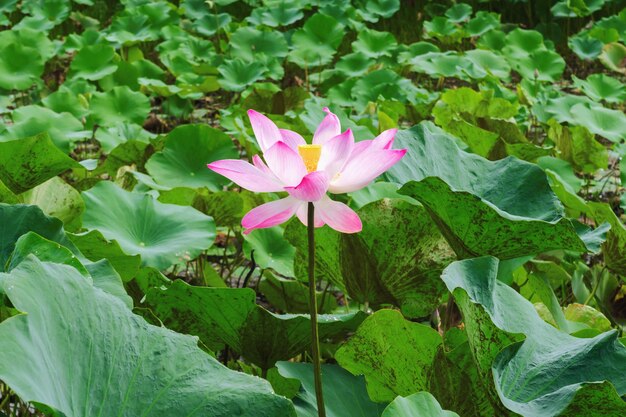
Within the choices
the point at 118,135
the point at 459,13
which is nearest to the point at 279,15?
the point at 459,13

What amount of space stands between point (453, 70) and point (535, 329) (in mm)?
2073

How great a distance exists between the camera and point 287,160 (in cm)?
77

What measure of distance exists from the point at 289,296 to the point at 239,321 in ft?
1.80

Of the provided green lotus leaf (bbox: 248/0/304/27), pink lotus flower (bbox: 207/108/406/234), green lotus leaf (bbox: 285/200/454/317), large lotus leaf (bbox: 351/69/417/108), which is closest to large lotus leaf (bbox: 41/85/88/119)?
large lotus leaf (bbox: 351/69/417/108)

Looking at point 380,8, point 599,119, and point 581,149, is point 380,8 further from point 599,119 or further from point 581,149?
point 581,149

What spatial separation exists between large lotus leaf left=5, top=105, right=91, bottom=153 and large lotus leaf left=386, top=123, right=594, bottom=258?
877 mm

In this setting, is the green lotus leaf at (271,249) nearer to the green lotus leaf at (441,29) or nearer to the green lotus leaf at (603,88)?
the green lotus leaf at (603,88)

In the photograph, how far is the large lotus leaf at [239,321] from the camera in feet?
3.48

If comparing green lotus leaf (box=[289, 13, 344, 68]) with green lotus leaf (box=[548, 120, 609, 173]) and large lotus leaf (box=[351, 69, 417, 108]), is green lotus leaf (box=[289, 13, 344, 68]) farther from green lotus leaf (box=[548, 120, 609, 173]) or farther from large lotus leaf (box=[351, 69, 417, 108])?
green lotus leaf (box=[548, 120, 609, 173])

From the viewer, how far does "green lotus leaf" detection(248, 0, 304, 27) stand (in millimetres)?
3875

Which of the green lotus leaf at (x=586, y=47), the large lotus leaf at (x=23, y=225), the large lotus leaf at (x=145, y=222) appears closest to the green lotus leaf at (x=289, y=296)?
the large lotus leaf at (x=145, y=222)

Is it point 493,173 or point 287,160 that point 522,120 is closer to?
point 493,173

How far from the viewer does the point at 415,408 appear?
2.56 feet

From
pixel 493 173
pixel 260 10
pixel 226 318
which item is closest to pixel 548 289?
pixel 493 173
